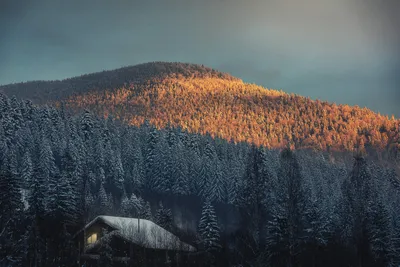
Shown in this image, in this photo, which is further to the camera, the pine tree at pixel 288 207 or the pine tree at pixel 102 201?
the pine tree at pixel 102 201

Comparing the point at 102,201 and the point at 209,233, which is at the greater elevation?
the point at 102,201

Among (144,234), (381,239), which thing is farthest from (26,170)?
(381,239)

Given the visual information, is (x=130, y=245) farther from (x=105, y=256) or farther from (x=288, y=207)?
(x=288, y=207)

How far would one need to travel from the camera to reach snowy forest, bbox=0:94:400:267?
4662 cm

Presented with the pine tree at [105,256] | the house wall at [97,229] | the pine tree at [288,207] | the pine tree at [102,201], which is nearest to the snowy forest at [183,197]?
the pine tree at [288,207]

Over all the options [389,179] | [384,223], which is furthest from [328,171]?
[384,223]

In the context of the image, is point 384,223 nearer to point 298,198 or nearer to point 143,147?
point 298,198

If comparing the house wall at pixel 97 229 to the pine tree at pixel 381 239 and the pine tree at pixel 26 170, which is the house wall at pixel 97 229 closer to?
the pine tree at pixel 26 170

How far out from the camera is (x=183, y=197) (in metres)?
88.8

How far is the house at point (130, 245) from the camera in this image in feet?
151

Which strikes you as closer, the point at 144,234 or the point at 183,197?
the point at 144,234

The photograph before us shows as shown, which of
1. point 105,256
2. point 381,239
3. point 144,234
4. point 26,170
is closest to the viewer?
point 105,256

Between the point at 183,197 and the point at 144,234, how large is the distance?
41388mm

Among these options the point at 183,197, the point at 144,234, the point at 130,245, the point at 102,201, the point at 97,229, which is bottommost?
the point at 130,245
